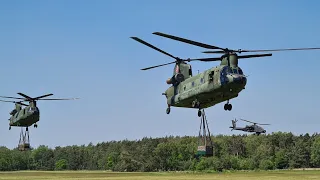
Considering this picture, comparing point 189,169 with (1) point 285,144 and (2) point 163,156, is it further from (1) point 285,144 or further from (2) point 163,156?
(1) point 285,144

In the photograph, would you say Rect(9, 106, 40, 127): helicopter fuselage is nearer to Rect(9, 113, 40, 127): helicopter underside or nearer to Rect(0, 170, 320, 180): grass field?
Rect(9, 113, 40, 127): helicopter underside

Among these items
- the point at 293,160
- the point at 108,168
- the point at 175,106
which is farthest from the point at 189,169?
the point at 175,106

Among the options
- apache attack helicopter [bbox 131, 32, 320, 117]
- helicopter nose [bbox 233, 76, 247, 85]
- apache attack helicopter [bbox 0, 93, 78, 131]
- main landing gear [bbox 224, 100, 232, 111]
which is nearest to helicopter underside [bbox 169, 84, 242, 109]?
apache attack helicopter [bbox 131, 32, 320, 117]

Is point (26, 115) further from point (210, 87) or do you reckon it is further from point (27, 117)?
point (210, 87)

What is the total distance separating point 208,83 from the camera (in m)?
38.4

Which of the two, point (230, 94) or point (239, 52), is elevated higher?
point (239, 52)

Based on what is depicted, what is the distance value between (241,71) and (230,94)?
1894mm

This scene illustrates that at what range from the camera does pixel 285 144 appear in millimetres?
166500

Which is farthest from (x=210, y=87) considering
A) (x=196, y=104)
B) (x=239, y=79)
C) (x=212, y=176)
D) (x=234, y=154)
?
(x=234, y=154)

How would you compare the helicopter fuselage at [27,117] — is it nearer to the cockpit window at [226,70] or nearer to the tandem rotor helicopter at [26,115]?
the tandem rotor helicopter at [26,115]

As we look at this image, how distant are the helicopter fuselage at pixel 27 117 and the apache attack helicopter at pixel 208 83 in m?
25.3

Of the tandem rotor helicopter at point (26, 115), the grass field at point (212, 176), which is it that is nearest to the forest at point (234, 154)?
the grass field at point (212, 176)

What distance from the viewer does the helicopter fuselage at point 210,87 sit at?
36469 millimetres

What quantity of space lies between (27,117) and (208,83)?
109ft
